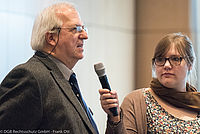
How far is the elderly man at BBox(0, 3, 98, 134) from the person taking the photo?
140 centimetres

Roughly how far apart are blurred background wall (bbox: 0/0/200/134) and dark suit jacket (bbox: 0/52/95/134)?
170 cm

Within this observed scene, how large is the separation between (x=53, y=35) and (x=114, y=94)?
465mm

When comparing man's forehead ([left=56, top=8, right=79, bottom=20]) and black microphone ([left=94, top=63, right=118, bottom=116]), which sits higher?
man's forehead ([left=56, top=8, right=79, bottom=20])

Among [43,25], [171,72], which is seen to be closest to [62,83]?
[43,25]

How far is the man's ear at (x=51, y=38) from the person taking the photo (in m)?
1.68

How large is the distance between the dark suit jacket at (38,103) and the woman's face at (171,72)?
87 centimetres

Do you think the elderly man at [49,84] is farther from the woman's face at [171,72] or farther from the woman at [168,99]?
the woman's face at [171,72]

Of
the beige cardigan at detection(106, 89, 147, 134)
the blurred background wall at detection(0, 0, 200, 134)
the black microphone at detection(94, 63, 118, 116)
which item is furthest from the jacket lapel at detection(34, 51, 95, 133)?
the blurred background wall at detection(0, 0, 200, 134)

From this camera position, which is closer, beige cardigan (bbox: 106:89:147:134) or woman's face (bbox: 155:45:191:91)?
beige cardigan (bbox: 106:89:147:134)

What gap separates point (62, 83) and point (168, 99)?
0.97 metres

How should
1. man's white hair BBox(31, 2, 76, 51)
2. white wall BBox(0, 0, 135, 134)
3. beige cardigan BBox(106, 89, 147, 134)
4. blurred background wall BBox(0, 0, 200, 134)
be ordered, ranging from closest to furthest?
man's white hair BBox(31, 2, 76, 51) → beige cardigan BBox(106, 89, 147, 134) → white wall BBox(0, 0, 135, 134) → blurred background wall BBox(0, 0, 200, 134)

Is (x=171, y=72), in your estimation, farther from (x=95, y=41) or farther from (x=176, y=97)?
(x=95, y=41)

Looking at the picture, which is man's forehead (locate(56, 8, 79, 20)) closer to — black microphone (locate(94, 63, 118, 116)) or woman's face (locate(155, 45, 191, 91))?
black microphone (locate(94, 63, 118, 116))

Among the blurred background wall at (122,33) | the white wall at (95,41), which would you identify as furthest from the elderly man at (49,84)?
the blurred background wall at (122,33)
